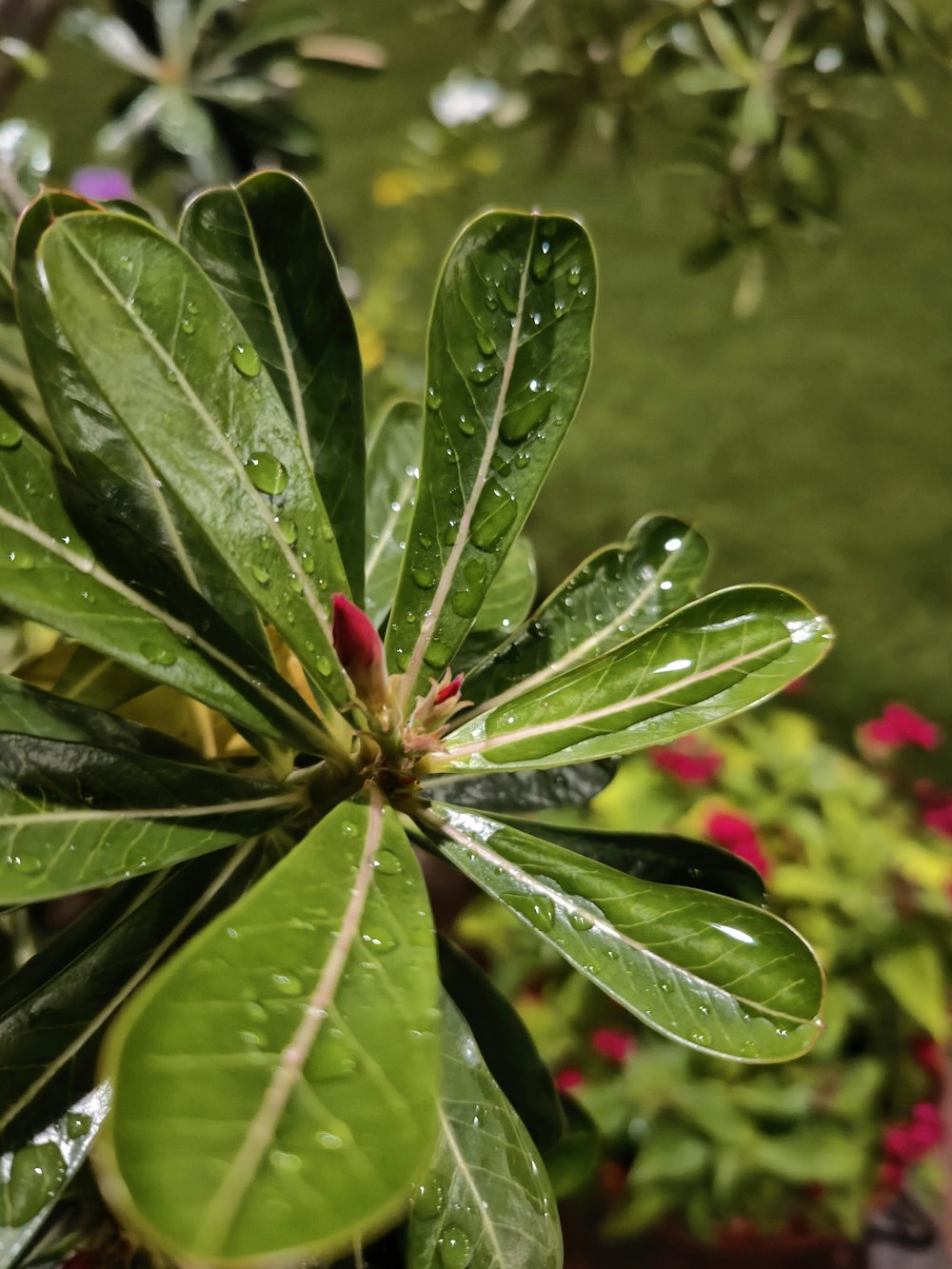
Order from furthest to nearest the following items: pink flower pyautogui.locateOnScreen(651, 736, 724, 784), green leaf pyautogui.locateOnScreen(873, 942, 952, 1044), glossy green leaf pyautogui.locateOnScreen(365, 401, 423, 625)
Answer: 1. pink flower pyautogui.locateOnScreen(651, 736, 724, 784)
2. green leaf pyautogui.locateOnScreen(873, 942, 952, 1044)
3. glossy green leaf pyautogui.locateOnScreen(365, 401, 423, 625)

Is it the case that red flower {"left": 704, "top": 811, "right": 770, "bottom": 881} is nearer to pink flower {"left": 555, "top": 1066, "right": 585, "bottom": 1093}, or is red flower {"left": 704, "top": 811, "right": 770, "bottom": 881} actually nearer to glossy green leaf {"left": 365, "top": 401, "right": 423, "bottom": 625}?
pink flower {"left": 555, "top": 1066, "right": 585, "bottom": 1093}

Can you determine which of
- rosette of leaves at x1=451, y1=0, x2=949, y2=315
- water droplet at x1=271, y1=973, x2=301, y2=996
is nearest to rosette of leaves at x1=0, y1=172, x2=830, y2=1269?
water droplet at x1=271, y1=973, x2=301, y2=996

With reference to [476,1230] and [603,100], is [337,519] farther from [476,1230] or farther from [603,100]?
[603,100]

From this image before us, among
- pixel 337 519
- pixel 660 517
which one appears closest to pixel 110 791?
pixel 337 519

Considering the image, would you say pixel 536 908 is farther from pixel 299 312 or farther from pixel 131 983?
pixel 299 312

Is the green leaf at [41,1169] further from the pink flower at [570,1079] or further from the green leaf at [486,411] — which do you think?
the pink flower at [570,1079]
